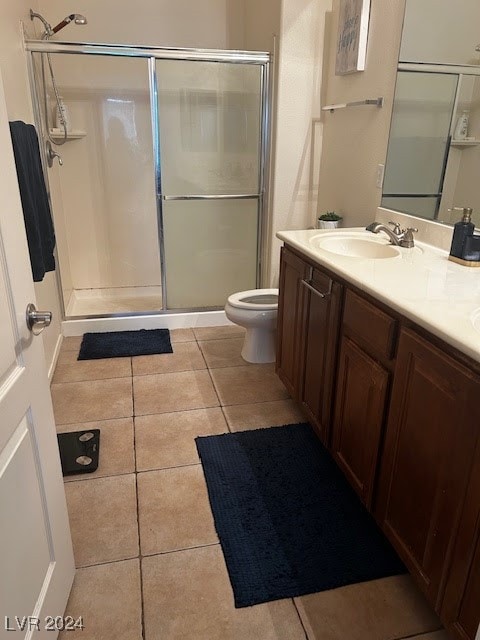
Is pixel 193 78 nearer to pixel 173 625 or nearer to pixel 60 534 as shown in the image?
pixel 60 534

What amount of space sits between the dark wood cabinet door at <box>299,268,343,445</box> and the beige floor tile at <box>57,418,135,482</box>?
2.78 feet

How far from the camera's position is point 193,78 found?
3.18 metres

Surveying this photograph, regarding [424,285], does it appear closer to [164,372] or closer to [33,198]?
[33,198]

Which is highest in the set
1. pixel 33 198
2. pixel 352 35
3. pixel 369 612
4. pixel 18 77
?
pixel 352 35

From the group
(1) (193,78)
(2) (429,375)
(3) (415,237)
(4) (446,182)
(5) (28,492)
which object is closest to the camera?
(5) (28,492)

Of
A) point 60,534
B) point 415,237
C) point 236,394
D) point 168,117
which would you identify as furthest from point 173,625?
point 168,117

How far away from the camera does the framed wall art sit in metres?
2.43

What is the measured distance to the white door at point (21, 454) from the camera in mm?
1009

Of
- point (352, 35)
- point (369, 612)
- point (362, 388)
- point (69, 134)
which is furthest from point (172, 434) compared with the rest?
point (69, 134)

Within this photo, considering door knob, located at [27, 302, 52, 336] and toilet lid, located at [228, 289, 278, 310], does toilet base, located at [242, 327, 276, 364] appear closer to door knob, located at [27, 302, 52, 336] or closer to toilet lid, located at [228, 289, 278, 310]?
toilet lid, located at [228, 289, 278, 310]

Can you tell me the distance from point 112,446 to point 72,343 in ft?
4.35

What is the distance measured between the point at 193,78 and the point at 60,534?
2.92 meters

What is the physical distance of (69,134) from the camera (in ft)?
11.3

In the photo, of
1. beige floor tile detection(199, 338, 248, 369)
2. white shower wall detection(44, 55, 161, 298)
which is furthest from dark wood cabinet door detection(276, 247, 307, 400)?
white shower wall detection(44, 55, 161, 298)
